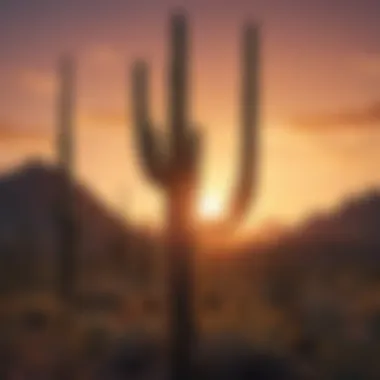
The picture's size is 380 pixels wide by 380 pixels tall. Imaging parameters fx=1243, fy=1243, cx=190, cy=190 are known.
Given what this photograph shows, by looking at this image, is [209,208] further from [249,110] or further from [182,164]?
[249,110]

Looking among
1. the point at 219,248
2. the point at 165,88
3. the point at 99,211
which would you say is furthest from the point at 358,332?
the point at 99,211

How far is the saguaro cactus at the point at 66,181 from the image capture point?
1157 cm

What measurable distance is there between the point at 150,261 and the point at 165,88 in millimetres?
5229

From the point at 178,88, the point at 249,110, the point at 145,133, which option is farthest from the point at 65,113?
the point at 249,110

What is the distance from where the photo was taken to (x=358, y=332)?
11172 mm

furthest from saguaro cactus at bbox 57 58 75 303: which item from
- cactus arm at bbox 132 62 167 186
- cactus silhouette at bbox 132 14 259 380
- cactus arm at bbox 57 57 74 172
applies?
cactus silhouette at bbox 132 14 259 380

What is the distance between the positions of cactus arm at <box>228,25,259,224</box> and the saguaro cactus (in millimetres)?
3123

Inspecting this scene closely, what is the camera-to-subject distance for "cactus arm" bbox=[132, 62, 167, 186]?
9055 millimetres

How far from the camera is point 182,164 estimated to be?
8.91 m

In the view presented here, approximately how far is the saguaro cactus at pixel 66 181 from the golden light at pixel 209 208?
2.50 m

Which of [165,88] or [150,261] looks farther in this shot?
[150,261]

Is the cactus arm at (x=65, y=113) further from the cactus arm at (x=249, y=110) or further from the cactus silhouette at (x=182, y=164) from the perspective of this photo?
the cactus arm at (x=249, y=110)

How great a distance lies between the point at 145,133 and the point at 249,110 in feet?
2.88

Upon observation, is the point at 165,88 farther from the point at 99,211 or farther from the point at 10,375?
the point at 99,211
